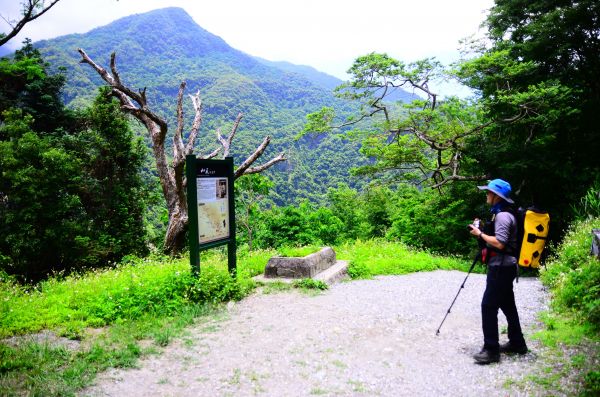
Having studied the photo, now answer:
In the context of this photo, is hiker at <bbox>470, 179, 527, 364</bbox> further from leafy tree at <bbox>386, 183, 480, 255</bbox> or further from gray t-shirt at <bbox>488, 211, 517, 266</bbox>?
leafy tree at <bbox>386, 183, 480, 255</bbox>

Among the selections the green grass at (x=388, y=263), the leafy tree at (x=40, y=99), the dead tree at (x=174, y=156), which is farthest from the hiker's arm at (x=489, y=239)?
the leafy tree at (x=40, y=99)

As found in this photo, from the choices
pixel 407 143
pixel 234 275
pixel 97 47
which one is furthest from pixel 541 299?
pixel 97 47

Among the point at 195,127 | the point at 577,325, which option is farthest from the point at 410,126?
the point at 577,325

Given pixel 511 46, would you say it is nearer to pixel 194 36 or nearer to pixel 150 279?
pixel 150 279

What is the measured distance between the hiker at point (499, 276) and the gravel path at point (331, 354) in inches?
7.0

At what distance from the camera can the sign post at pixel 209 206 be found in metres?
7.07

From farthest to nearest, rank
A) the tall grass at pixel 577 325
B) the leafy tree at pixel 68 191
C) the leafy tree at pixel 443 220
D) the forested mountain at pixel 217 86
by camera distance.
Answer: the forested mountain at pixel 217 86 → the leafy tree at pixel 68 191 → the leafy tree at pixel 443 220 → the tall grass at pixel 577 325

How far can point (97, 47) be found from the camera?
370 ft

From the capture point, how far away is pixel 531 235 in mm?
4438

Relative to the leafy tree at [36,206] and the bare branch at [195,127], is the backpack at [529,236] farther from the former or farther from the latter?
the leafy tree at [36,206]

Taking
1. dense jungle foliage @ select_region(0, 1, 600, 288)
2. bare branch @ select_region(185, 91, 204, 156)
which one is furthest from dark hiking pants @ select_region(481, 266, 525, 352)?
bare branch @ select_region(185, 91, 204, 156)

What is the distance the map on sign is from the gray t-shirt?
4.64m

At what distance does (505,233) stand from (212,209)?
4.86 metres

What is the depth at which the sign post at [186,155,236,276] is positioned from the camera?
23.2 ft
